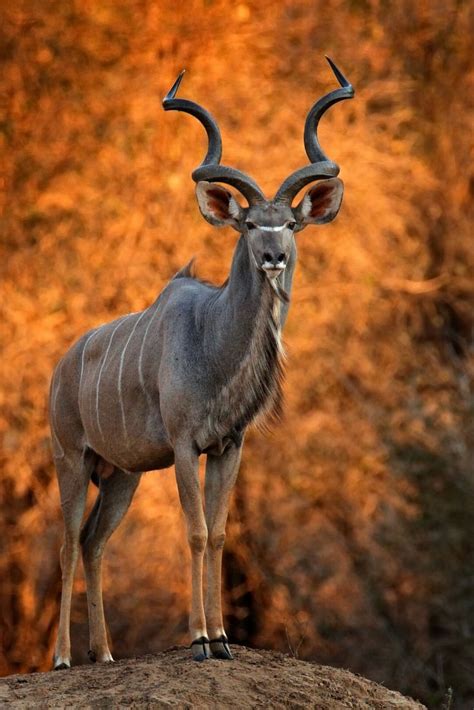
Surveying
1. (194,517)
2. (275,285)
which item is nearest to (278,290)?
(275,285)

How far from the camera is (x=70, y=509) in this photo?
6637 millimetres

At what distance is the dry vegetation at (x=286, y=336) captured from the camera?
36.9 ft

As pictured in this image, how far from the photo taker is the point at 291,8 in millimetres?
12930

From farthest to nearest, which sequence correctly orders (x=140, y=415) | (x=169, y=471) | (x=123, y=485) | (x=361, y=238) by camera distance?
(x=361, y=238), (x=169, y=471), (x=123, y=485), (x=140, y=415)

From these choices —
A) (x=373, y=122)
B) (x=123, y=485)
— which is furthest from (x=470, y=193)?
(x=123, y=485)

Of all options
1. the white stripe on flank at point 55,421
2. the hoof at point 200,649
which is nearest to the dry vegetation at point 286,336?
the white stripe on flank at point 55,421

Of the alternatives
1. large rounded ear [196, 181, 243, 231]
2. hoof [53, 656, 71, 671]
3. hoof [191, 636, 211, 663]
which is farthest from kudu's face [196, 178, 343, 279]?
hoof [53, 656, 71, 671]

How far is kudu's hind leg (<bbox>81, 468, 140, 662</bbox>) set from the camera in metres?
6.42

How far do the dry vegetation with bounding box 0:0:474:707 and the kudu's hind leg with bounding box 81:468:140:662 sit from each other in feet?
14.2

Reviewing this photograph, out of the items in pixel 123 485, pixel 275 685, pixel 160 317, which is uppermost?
pixel 160 317

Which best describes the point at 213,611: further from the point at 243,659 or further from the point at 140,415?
the point at 140,415

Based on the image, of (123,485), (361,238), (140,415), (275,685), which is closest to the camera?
(275,685)

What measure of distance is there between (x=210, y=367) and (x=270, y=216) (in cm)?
64

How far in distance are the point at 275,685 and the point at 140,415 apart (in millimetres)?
1310
